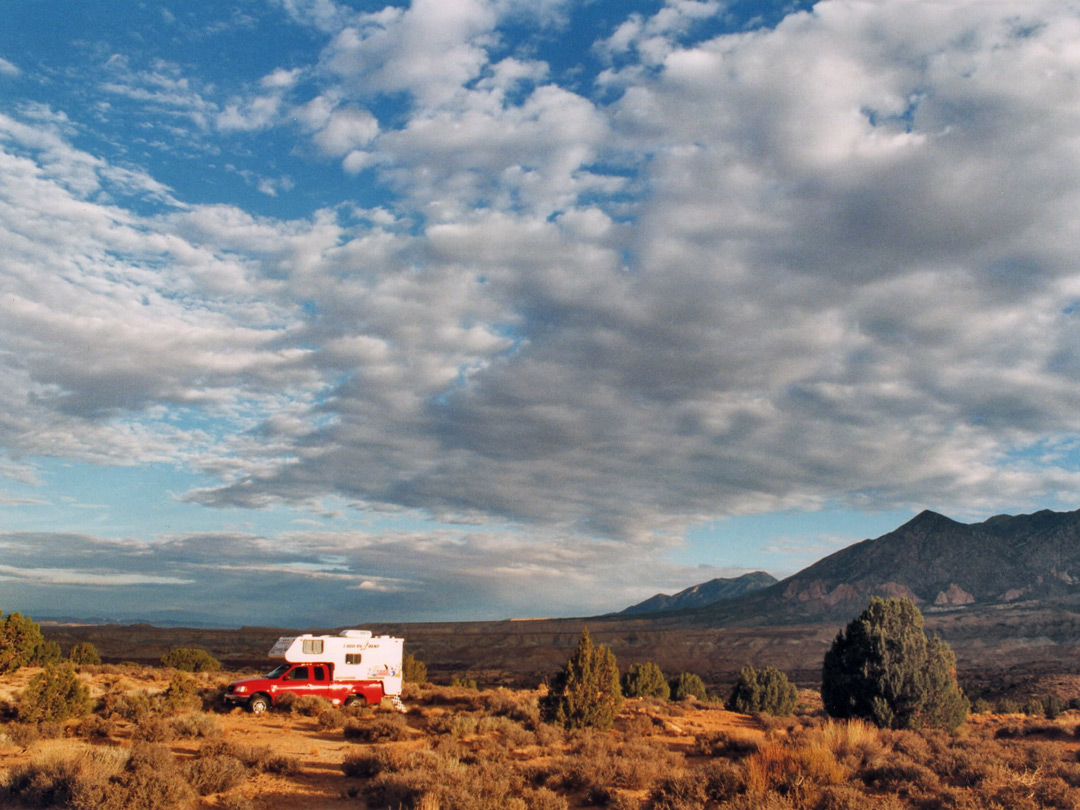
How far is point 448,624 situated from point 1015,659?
10261cm

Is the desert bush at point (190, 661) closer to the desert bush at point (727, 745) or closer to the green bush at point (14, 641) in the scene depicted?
the green bush at point (14, 641)

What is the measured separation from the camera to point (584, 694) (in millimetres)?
19656

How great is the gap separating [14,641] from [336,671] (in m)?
11.4

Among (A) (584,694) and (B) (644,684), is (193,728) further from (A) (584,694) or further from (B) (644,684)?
(B) (644,684)

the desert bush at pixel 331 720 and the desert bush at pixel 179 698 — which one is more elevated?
the desert bush at pixel 179 698

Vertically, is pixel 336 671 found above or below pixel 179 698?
above

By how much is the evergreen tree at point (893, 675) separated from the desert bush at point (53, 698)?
72.6 feet

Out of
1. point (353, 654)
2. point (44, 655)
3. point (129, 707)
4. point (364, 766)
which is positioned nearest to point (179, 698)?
point (129, 707)

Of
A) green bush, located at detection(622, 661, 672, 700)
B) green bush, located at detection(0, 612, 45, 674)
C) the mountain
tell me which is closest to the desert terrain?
green bush, located at detection(0, 612, 45, 674)

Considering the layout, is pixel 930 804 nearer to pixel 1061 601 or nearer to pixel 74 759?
pixel 74 759

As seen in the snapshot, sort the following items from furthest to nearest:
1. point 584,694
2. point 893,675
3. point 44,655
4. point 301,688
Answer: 1. point 44,655
2. point 301,688
3. point 893,675
4. point 584,694

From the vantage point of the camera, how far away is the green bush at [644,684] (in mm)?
36406

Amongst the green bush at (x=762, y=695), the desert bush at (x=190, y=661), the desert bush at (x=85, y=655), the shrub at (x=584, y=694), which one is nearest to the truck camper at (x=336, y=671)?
the shrub at (x=584, y=694)

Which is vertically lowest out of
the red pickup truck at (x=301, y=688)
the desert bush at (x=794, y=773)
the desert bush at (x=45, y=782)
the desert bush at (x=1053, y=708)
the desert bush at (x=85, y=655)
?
the desert bush at (x=1053, y=708)
